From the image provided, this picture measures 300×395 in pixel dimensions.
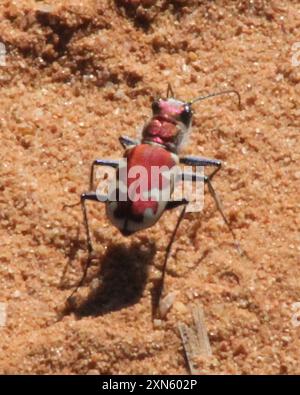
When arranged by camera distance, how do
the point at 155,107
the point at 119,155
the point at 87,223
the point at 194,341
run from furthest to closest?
the point at 119,155, the point at 155,107, the point at 87,223, the point at 194,341

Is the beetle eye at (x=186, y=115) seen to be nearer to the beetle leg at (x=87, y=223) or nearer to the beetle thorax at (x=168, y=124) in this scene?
the beetle thorax at (x=168, y=124)

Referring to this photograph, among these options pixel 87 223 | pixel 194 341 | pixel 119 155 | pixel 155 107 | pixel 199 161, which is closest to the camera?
pixel 194 341

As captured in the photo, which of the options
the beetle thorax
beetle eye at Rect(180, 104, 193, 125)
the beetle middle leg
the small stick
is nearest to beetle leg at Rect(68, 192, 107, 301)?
the beetle middle leg

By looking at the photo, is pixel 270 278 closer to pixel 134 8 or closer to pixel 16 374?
pixel 16 374

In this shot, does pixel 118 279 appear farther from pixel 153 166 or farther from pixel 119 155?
pixel 119 155

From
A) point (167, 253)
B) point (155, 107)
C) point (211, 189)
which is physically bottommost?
point (167, 253)

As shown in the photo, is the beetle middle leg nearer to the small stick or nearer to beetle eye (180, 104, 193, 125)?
the small stick

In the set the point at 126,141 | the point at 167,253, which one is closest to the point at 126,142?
the point at 126,141

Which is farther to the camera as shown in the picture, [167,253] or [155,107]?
[155,107]
